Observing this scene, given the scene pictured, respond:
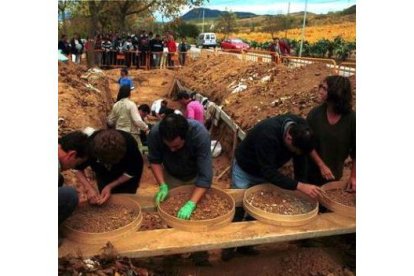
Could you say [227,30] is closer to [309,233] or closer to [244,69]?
[244,69]

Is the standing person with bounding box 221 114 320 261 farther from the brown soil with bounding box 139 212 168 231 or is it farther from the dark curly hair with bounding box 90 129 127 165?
the dark curly hair with bounding box 90 129 127 165

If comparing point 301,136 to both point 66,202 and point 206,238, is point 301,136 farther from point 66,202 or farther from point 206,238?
point 66,202

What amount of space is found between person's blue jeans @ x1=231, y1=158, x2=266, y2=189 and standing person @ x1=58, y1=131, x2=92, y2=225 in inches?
45.2

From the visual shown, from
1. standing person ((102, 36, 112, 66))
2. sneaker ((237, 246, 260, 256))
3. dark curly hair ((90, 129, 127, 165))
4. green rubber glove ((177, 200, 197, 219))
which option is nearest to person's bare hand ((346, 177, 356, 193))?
sneaker ((237, 246, 260, 256))

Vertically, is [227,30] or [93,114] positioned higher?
[227,30]

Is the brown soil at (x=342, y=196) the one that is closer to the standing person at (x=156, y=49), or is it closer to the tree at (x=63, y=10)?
the tree at (x=63, y=10)

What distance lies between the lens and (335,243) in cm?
289

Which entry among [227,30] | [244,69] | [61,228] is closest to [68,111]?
[61,228]

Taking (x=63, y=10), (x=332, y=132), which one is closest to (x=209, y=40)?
(x=63, y=10)

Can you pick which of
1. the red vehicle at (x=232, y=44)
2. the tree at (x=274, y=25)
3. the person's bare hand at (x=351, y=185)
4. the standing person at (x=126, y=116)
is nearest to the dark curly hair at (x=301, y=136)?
the person's bare hand at (x=351, y=185)

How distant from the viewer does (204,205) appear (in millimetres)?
2305

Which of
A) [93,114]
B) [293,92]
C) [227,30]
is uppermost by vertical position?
[227,30]
